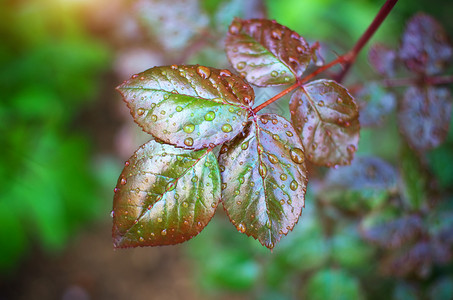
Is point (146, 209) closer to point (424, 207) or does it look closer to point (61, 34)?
point (424, 207)

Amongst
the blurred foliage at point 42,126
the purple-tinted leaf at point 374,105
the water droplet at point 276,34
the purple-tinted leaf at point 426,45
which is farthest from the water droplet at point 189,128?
the blurred foliage at point 42,126

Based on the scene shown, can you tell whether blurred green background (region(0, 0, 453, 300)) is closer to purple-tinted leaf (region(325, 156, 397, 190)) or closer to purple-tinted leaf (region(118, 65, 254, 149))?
purple-tinted leaf (region(325, 156, 397, 190))

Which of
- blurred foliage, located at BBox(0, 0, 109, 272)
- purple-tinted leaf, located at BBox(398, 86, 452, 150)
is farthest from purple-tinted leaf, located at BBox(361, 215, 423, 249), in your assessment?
blurred foliage, located at BBox(0, 0, 109, 272)

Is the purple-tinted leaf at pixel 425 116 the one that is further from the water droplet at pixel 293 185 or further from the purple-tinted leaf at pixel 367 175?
the water droplet at pixel 293 185

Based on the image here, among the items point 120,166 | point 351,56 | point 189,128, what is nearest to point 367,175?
point 351,56

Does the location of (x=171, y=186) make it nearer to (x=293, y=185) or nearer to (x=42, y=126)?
(x=293, y=185)
